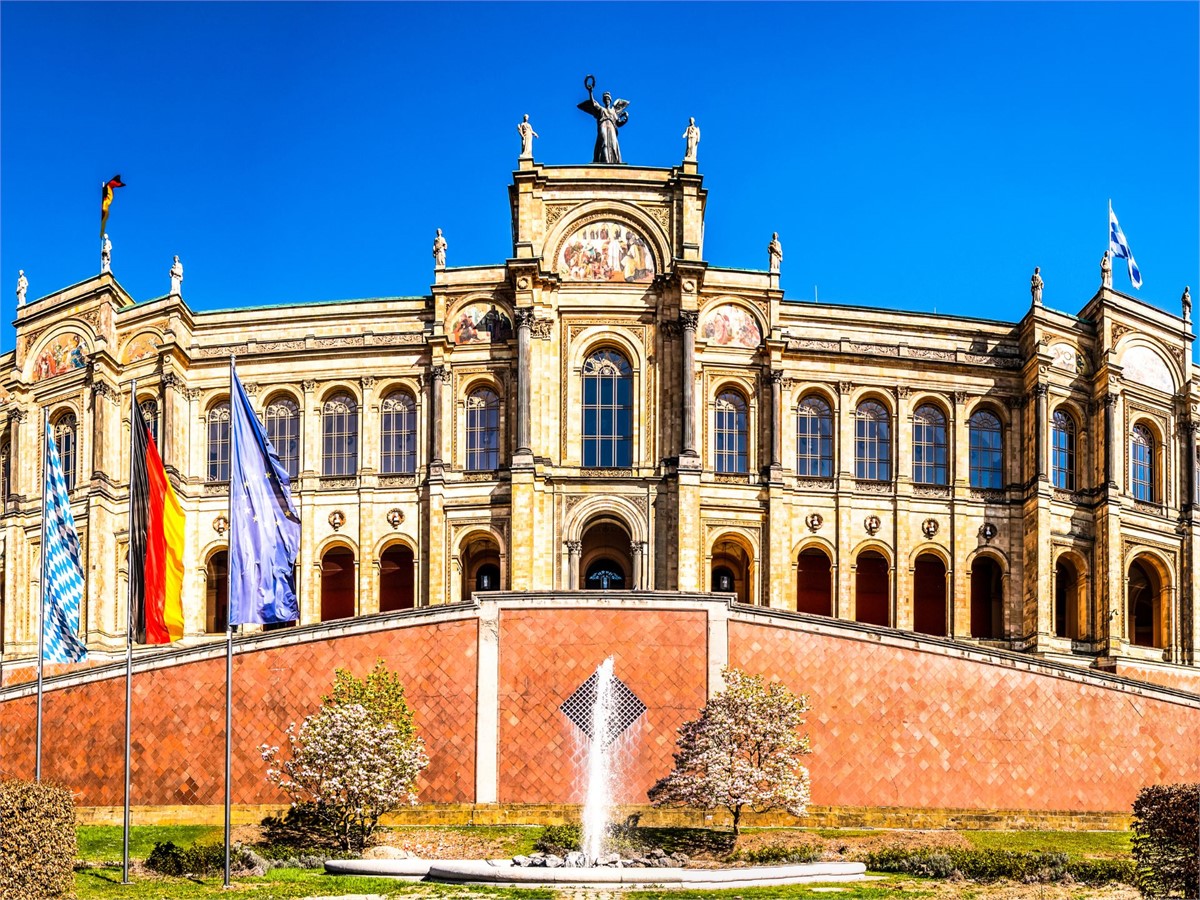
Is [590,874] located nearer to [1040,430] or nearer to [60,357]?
[1040,430]

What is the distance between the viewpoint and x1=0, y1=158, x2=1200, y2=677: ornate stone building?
58156mm

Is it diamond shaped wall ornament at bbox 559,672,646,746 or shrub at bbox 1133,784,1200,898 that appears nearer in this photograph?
shrub at bbox 1133,784,1200,898

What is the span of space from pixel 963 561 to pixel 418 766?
1117 inches

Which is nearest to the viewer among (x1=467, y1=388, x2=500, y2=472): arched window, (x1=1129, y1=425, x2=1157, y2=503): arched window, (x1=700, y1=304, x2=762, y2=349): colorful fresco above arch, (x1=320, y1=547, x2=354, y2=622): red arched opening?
(x1=467, y1=388, x2=500, y2=472): arched window

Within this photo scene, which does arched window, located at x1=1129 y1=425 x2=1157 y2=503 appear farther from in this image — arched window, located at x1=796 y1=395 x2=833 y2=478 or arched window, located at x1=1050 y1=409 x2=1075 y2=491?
arched window, located at x1=796 y1=395 x2=833 y2=478

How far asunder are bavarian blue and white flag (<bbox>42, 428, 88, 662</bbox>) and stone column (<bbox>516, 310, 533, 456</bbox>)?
2168cm

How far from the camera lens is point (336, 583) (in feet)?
199

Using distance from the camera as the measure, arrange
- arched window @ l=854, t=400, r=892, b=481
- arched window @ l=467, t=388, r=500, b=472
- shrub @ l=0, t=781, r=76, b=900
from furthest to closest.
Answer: arched window @ l=854, t=400, r=892, b=481 → arched window @ l=467, t=388, r=500, b=472 → shrub @ l=0, t=781, r=76, b=900

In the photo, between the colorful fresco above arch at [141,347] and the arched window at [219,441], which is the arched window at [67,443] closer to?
the colorful fresco above arch at [141,347]

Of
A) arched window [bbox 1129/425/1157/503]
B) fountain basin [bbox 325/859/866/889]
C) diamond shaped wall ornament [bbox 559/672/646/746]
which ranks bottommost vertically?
fountain basin [bbox 325/859/866/889]

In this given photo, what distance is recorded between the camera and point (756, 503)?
5881 cm

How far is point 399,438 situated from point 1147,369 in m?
29.4

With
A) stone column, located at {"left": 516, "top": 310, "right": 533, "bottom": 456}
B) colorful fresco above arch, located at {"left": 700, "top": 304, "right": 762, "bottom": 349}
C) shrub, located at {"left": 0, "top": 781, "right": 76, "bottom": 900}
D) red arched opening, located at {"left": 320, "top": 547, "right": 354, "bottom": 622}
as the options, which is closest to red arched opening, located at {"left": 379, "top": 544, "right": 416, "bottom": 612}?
red arched opening, located at {"left": 320, "top": 547, "right": 354, "bottom": 622}

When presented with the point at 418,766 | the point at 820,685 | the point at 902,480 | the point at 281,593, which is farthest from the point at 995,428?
the point at 281,593
